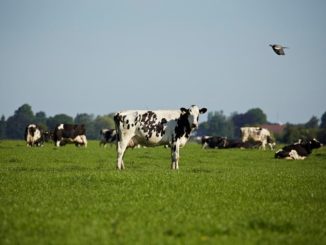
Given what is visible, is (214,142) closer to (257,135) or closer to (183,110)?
(257,135)

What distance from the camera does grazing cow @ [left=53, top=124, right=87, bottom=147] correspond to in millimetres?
61062

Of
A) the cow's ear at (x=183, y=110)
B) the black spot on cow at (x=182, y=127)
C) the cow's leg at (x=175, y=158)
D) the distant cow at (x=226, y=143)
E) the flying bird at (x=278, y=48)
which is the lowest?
the cow's leg at (x=175, y=158)

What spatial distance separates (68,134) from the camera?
203 ft

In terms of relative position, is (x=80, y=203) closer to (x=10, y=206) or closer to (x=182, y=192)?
(x=10, y=206)

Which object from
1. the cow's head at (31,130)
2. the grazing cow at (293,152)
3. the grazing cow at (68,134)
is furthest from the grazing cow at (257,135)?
the cow's head at (31,130)

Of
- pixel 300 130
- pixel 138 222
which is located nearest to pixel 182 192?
pixel 138 222

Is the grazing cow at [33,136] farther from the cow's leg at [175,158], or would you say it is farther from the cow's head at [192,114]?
the cow's leg at [175,158]

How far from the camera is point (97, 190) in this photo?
50.7 ft

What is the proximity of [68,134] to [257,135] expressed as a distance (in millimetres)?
27653

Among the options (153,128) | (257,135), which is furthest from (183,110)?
(257,135)

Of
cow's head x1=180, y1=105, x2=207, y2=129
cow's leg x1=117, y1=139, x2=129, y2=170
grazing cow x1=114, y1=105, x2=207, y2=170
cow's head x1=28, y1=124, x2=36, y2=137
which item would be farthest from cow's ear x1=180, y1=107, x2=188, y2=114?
cow's head x1=28, y1=124, x2=36, y2=137

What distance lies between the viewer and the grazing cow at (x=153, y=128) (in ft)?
86.2

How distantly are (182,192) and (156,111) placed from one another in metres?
12.2

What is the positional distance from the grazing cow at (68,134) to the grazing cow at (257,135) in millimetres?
24489
